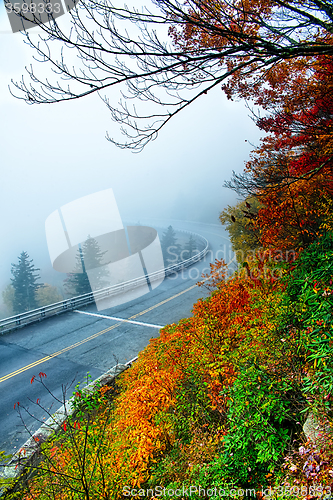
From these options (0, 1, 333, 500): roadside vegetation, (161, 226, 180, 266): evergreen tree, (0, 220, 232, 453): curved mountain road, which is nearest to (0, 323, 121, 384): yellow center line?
(0, 220, 232, 453): curved mountain road

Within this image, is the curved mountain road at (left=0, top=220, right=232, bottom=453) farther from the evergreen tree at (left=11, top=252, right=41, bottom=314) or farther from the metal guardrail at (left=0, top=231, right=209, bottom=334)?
the evergreen tree at (left=11, top=252, right=41, bottom=314)

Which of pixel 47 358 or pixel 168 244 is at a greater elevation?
pixel 47 358

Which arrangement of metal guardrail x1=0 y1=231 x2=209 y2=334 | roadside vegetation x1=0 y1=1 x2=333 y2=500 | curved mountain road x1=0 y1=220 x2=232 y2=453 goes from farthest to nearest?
metal guardrail x1=0 y1=231 x2=209 y2=334 → curved mountain road x1=0 y1=220 x2=232 y2=453 → roadside vegetation x1=0 y1=1 x2=333 y2=500

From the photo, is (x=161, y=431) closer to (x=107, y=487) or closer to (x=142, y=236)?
(x=107, y=487)

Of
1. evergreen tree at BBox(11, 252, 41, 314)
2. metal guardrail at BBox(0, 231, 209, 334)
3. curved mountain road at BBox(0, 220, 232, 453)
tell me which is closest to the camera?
curved mountain road at BBox(0, 220, 232, 453)

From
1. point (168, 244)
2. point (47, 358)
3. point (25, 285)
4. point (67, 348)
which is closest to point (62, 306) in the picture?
point (67, 348)

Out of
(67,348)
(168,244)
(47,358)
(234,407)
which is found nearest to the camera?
(234,407)

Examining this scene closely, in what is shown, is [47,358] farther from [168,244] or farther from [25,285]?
[168,244]

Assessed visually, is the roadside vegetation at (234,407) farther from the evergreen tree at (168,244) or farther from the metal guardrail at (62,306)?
the evergreen tree at (168,244)

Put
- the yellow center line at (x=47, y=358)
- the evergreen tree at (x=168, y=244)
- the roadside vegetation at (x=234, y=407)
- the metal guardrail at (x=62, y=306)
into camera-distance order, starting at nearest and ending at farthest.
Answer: the roadside vegetation at (x=234, y=407), the yellow center line at (x=47, y=358), the metal guardrail at (x=62, y=306), the evergreen tree at (x=168, y=244)

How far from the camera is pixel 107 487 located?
3812 mm

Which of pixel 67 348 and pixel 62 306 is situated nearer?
pixel 67 348

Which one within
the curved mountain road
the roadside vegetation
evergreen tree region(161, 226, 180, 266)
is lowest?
evergreen tree region(161, 226, 180, 266)

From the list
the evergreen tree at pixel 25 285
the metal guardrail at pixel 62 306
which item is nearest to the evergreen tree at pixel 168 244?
the evergreen tree at pixel 25 285
